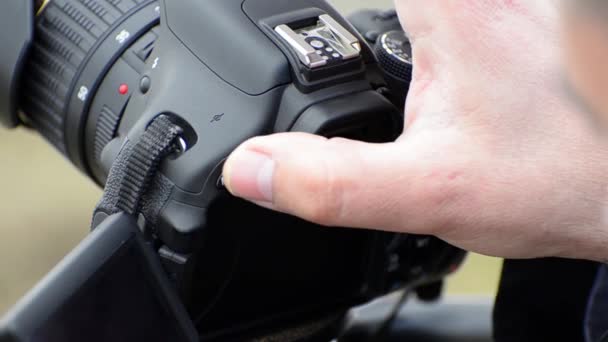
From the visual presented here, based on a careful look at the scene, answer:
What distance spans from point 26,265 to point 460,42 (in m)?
1.25

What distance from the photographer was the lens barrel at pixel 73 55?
733 millimetres

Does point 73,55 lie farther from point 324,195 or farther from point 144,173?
point 324,195

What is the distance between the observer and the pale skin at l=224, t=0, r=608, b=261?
467 mm

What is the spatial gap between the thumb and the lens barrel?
11.2 inches

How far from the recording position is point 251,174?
18.9 inches

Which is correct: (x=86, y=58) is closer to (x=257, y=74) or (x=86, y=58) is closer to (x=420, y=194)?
(x=257, y=74)

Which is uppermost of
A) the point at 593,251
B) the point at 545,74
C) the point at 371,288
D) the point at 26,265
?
the point at 545,74

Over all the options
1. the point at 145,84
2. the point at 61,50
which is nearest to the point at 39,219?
the point at 61,50

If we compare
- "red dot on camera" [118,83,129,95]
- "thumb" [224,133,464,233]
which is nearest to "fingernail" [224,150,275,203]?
"thumb" [224,133,464,233]

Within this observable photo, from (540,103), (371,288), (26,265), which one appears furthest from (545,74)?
(26,265)

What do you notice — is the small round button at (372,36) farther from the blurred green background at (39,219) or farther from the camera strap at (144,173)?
the blurred green background at (39,219)

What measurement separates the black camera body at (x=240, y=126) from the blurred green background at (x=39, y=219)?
898 mm

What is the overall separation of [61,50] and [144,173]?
0.27 metres

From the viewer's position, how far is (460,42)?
1.57 feet
